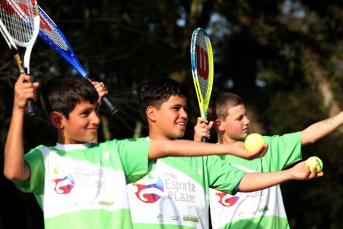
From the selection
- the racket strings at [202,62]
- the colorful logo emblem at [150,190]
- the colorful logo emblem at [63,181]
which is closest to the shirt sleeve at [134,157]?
the colorful logo emblem at [63,181]

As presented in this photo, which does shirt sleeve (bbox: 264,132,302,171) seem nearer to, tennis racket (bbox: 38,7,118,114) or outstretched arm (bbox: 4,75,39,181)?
tennis racket (bbox: 38,7,118,114)

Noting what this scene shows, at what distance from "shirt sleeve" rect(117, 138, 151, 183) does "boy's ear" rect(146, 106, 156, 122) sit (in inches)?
50.4

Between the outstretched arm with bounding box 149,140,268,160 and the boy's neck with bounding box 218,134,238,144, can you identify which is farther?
the boy's neck with bounding box 218,134,238,144

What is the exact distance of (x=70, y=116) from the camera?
4.21 metres

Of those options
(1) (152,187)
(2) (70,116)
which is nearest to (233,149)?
(2) (70,116)

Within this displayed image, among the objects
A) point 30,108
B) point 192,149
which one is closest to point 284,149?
point 192,149

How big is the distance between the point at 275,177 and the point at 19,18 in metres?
2.24

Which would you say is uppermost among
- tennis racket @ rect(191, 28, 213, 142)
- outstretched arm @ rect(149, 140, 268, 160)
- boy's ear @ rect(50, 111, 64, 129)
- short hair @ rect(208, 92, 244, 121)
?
tennis racket @ rect(191, 28, 213, 142)

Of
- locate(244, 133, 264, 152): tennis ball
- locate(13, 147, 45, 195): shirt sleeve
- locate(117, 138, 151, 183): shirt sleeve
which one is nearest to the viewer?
locate(244, 133, 264, 152): tennis ball

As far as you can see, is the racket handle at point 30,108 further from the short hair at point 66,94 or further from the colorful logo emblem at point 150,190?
the colorful logo emblem at point 150,190

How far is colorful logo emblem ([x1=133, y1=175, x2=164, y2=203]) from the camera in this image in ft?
16.6

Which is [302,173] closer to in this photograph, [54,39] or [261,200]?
[261,200]

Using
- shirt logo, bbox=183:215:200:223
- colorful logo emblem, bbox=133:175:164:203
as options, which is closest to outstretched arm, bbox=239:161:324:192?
shirt logo, bbox=183:215:200:223

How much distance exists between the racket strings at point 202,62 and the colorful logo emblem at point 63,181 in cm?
238
